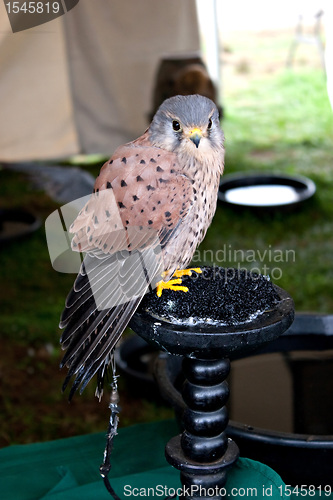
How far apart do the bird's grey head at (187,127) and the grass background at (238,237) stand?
1328 millimetres

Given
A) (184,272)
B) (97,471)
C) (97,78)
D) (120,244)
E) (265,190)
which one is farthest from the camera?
(97,78)

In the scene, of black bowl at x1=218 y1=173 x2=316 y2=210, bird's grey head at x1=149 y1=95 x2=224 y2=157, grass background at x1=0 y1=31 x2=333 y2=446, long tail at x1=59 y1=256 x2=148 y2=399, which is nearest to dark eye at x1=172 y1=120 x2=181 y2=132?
bird's grey head at x1=149 y1=95 x2=224 y2=157

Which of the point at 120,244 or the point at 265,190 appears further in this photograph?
the point at 265,190

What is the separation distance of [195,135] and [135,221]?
198mm

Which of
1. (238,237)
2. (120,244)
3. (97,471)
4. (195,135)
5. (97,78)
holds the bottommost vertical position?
(238,237)

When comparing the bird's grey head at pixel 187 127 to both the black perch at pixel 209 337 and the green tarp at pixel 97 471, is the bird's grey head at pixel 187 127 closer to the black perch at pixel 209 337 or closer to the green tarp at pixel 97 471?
the black perch at pixel 209 337

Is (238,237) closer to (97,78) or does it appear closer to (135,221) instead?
(97,78)

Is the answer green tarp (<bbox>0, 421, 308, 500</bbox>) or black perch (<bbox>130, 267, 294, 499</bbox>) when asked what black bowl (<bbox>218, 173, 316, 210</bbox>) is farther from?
black perch (<bbox>130, 267, 294, 499</bbox>)

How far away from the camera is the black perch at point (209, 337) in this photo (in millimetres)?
1121

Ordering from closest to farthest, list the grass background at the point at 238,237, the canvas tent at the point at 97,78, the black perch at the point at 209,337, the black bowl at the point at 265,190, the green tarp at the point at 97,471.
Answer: the black perch at the point at 209,337 < the green tarp at the point at 97,471 < the grass background at the point at 238,237 < the black bowl at the point at 265,190 < the canvas tent at the point at 97,78

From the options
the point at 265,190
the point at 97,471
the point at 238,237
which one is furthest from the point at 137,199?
the point at 265,190

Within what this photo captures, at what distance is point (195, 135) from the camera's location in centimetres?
117

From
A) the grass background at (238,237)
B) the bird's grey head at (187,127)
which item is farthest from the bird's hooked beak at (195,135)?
the grass background at (238,237)

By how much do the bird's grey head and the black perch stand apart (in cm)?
27
